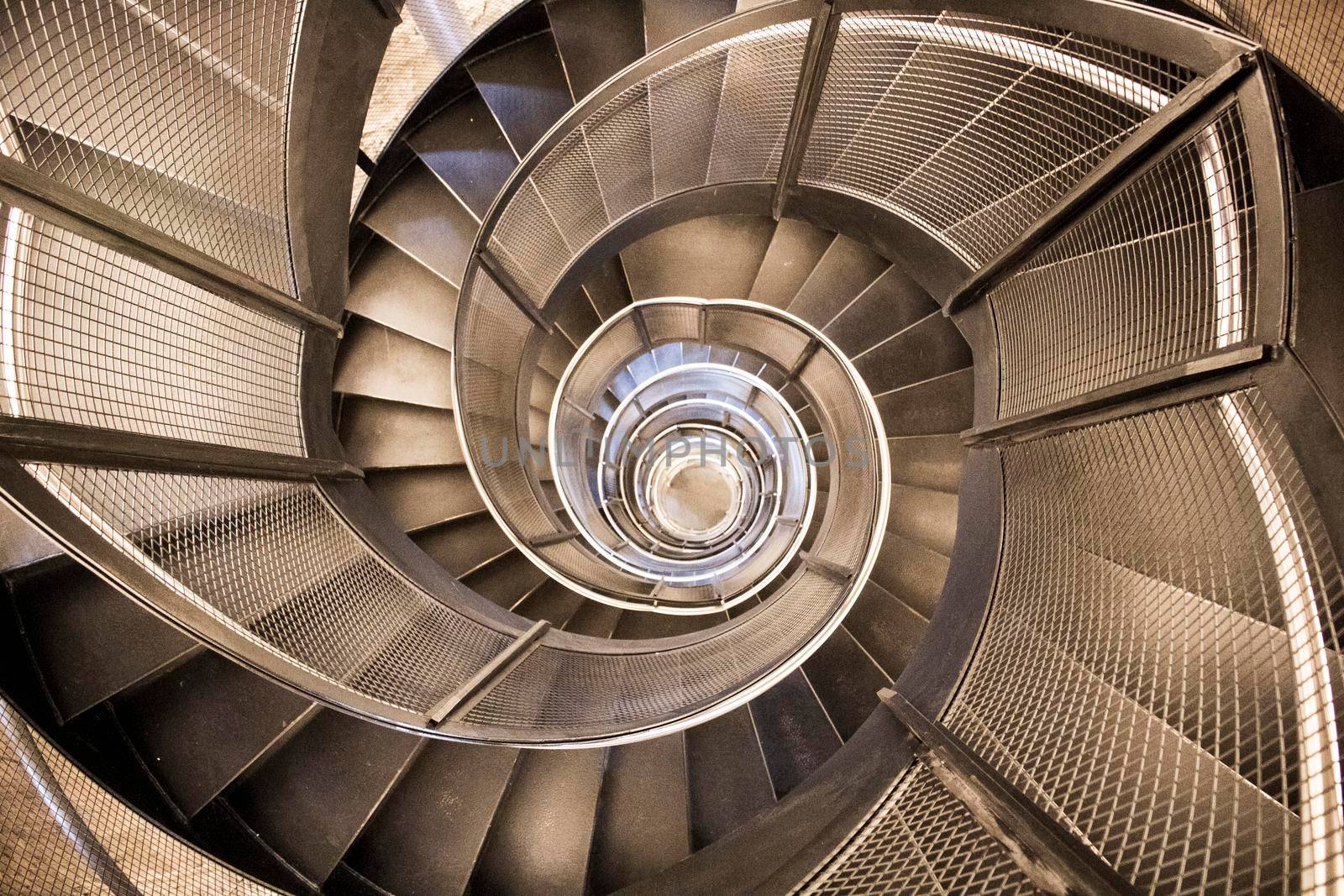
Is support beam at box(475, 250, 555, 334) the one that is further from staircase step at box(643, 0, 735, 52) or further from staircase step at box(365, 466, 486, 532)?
staircase step at box(643, 0, 735, 52)

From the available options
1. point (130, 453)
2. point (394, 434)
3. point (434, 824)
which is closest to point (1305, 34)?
point (130, 453)

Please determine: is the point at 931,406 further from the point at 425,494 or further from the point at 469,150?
the point at 425,494

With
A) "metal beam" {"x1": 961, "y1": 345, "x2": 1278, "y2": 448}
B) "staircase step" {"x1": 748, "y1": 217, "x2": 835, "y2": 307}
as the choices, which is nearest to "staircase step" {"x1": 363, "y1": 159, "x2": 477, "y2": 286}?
"staircase step" {"x1": 748, "y1": 217, "x2": 835, "y2": 307}

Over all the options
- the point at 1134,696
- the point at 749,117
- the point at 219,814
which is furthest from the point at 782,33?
the point at 219,814

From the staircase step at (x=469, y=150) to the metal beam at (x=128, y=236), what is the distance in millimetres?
1985

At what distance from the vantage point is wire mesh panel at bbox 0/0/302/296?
213cm

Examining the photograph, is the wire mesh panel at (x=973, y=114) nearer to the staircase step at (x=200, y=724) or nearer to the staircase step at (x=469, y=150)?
the staircase step at (x=469, y=150)

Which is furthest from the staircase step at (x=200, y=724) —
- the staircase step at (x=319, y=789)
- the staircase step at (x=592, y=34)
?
the staircase step at (x=592, y=34)

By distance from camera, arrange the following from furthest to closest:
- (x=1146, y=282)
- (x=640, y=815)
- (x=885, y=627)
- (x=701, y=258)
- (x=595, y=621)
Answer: (x=595, y=621) < (x=701, y=258) < (x=885, y=627) < (x=640, y=815) < (x=1146, y=282)

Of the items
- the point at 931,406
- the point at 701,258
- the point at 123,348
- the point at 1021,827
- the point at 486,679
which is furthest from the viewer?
the point at 701,258

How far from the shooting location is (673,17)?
395cm

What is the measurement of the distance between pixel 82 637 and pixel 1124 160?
16.0 ft

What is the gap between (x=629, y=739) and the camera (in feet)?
9.40

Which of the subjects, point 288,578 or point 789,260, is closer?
point 288,578
